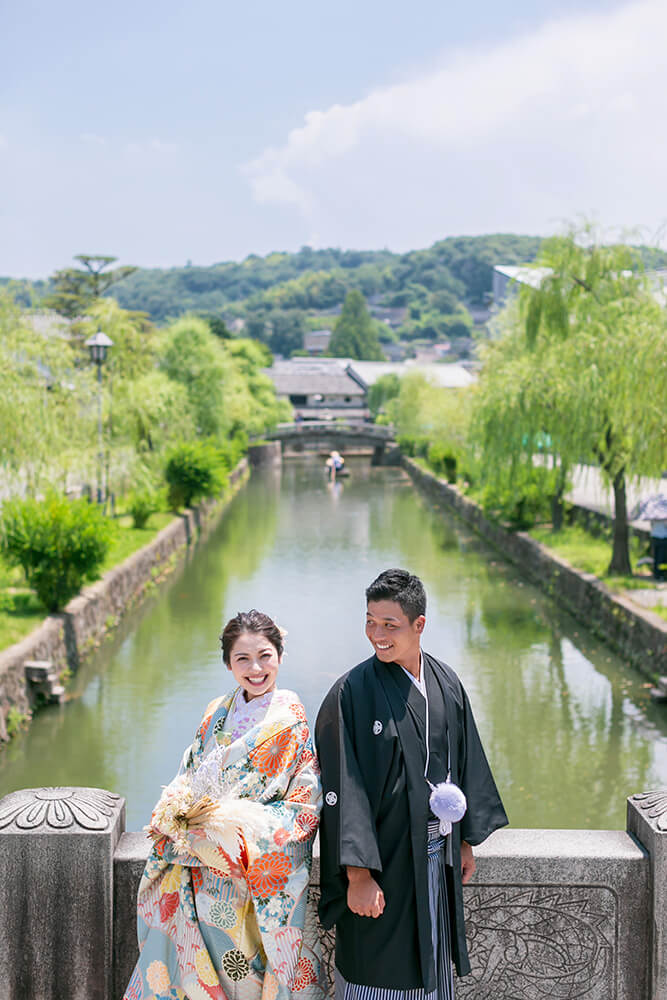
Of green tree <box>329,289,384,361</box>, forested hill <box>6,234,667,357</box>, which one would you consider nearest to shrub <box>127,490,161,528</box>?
green tree <box>329,289,384,361</box>

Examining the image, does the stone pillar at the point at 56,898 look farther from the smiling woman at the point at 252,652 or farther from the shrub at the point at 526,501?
the shrub at the point at 526,501

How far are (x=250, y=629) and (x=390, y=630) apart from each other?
416mm

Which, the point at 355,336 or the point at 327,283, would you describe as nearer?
the point at 355,336

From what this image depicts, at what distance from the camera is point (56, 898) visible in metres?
2.96

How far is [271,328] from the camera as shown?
114 meters

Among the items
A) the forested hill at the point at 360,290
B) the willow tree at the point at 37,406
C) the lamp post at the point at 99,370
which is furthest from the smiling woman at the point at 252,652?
the forested hill at the point at 360,290

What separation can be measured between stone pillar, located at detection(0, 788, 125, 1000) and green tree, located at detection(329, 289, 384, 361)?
96167mm

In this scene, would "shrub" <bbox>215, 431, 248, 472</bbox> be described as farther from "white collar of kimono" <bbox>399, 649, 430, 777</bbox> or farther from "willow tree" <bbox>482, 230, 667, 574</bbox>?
"white collar of kimono" <bbox>399, 649, 430, 777</bbox>

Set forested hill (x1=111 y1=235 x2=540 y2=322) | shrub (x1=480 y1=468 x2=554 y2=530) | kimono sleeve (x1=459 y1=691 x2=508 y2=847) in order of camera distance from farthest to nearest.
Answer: forested hill (x1=111 y1=235 x2=540 y2=322)
shrub (x1=480 y1=468 x2=554 y2=530)
kimono sleeve (x1=459 y1=691 x2=508 y2=847)

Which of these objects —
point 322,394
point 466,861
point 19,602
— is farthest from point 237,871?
point 322,394

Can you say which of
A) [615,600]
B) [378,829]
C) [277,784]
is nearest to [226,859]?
[277,784]

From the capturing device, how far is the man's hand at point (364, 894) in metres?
2.46

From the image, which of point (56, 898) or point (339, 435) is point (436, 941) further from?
point (339, 435)

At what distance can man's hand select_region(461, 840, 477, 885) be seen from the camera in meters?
2.75
